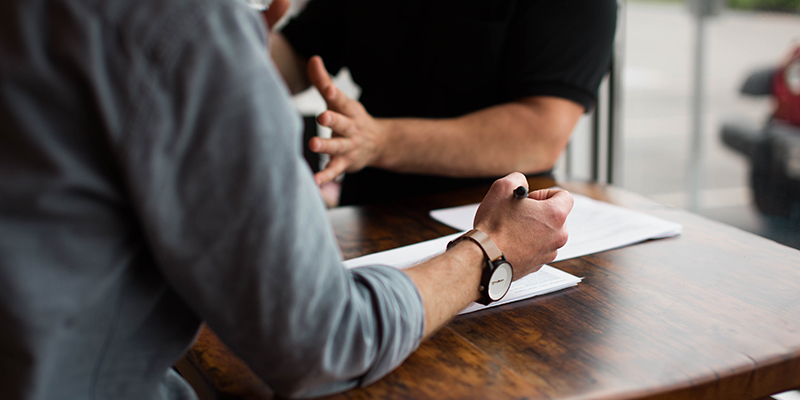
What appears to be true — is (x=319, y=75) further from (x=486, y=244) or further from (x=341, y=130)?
(x=486, y=244)

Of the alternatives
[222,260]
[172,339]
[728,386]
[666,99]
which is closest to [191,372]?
[172,339]

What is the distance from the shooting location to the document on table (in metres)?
0.87

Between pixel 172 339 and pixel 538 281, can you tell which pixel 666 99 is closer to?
pixel 538 281

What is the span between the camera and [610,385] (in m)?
0.62

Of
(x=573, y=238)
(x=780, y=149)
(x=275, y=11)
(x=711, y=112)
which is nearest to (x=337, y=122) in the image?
(x=275, y=11)

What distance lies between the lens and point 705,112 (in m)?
3.59

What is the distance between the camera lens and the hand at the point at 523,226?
0.76 m

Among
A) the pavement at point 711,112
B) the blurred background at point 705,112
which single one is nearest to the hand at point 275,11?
the blurred background at point 705,112

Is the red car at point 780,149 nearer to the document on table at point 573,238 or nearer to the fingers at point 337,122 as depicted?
the document on table at point 573,238

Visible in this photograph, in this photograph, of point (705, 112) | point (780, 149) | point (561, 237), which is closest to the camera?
point (561, 237)

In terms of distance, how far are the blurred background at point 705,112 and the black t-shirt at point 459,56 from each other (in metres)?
0.27

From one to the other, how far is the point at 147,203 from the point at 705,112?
148 inches

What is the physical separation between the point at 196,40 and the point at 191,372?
0.43m

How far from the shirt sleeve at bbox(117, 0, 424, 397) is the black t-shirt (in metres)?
1.00
